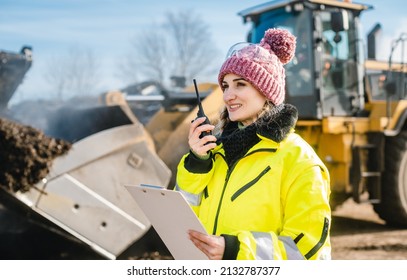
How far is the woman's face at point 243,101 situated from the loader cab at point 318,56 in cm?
316

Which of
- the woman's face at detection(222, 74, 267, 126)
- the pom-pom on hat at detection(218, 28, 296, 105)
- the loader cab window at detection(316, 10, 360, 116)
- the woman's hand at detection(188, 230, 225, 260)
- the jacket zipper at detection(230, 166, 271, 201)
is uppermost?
the pom-pom on hat at detection(218, 28, 296, 105)

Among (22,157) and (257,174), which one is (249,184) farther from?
(22,157)

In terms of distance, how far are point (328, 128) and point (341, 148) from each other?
0.22 m

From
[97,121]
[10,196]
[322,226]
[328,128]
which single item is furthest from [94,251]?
[322,226]

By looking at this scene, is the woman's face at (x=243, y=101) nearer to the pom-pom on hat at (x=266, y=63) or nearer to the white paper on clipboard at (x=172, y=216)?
the pom-pom on hat at (x=266, y=63)

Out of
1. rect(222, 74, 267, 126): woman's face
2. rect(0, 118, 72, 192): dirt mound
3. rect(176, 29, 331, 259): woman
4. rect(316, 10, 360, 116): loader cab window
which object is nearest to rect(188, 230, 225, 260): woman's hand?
rect(176, 29, 331, 259): woman

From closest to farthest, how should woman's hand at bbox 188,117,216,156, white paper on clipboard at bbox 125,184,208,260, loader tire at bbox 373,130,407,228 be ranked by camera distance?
white paper on clipboard at bbox 125,184,208,260, woman's hand at bbox 188,117,216,156, loader tire at bbox 373,130,407,228

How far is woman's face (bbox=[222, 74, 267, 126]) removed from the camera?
1.44 m

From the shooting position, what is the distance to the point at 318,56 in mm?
4648

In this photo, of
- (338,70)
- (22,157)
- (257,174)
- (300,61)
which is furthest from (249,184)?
(338,70)

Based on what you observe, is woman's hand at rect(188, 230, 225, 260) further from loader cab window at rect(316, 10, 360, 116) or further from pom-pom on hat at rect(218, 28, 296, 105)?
loader cab window at rect(316, 10, 360, 116)

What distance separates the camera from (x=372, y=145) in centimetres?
496

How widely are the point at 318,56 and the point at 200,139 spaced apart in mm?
3414

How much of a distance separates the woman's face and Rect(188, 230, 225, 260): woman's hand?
31 cm
